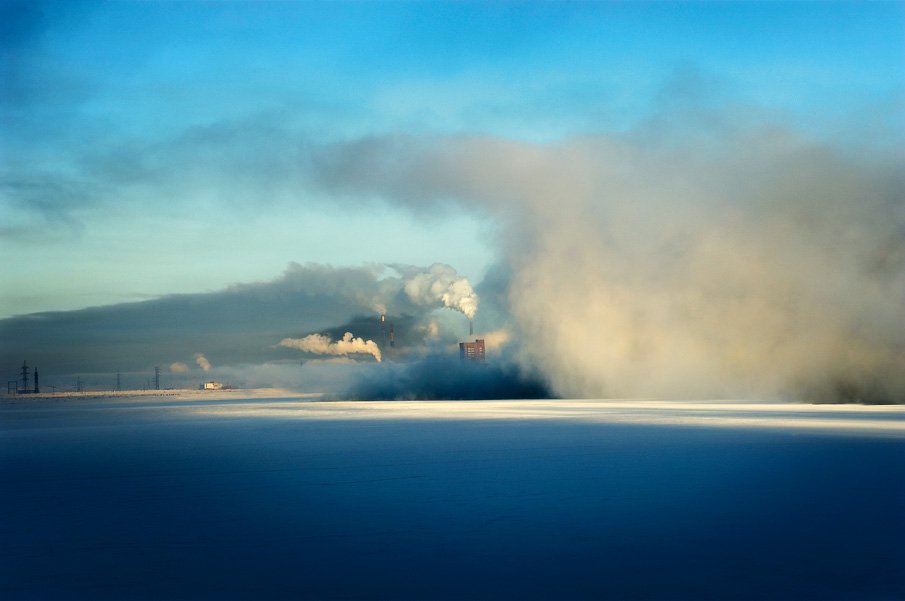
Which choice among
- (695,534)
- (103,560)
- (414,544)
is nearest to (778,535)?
(695,534)

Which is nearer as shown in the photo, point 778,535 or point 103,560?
point 103,560

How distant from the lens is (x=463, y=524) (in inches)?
539

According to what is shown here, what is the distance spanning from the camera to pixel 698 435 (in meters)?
33.3

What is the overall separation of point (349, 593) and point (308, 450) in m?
19.1

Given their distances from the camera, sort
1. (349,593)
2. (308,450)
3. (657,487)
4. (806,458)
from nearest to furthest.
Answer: (349,593), (657,487), (806,458), (308,450)

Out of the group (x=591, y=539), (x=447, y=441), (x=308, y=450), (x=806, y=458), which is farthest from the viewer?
(x=447, y=441)

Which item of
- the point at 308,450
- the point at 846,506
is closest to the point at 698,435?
the point at 308,450

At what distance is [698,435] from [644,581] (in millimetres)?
24127

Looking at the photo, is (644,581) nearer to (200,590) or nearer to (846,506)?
(200,590)

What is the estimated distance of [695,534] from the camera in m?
12.8

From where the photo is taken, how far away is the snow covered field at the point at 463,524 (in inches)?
402

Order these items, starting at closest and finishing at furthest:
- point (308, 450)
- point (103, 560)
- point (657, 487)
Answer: point (103, 560) → point (657, 487) → point (308, 450)

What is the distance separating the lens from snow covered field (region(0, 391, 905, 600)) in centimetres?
1022

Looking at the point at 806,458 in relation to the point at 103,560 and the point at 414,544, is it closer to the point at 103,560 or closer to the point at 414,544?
the point at 414,544
